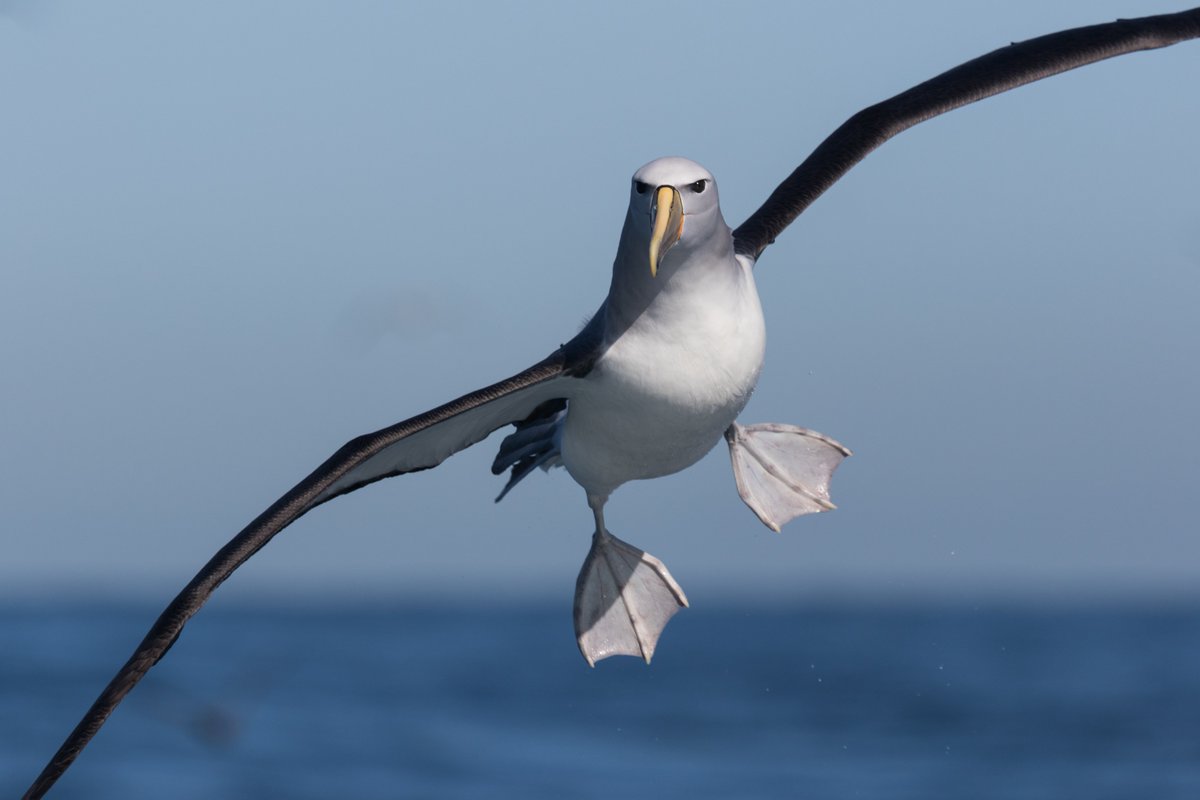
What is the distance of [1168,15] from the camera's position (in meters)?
11.6

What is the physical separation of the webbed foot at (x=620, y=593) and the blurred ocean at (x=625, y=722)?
2.92 meters

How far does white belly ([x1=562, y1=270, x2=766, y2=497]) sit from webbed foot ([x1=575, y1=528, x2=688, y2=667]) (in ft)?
6.52

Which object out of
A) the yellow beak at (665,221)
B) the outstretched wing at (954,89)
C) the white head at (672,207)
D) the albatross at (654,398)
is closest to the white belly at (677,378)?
the albatross at (654,398)

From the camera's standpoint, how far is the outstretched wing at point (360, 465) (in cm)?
823

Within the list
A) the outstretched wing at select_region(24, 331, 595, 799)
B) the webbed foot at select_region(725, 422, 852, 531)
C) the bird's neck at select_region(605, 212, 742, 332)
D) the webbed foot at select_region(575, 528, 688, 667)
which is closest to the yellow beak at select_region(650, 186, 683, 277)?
the bird's neck at select_region(605, 212, 742, 332)


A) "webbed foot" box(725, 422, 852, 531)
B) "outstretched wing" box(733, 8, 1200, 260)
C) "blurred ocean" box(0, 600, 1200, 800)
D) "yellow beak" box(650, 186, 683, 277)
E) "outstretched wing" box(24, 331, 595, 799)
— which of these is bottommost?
"outstretched wing" box(24, 331, 595, 799)

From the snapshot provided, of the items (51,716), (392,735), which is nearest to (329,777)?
(392,735)

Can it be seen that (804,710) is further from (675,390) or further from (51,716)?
(675,390)

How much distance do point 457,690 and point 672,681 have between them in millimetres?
7117

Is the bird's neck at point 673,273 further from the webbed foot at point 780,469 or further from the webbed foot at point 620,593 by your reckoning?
the webbed foot at point 620,593

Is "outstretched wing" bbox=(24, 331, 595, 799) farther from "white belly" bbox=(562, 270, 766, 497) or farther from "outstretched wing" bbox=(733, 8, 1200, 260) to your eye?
"outstretched wing" bbox=(733, 8, 1200, 260)

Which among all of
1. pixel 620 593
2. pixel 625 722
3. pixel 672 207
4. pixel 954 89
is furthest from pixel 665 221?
pixel 625 722

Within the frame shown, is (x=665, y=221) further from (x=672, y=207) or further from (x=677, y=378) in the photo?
(x=677, y=378)

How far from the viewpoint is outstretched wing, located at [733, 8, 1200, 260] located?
10930mm
